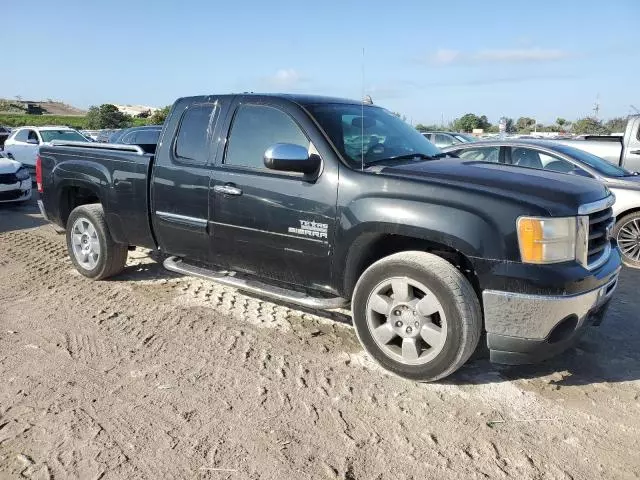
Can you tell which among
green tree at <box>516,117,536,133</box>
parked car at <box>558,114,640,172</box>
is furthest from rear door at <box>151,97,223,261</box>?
green tree at <box>516,117,536,133</box>

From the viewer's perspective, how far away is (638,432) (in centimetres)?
304

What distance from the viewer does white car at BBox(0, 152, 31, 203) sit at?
1058 cm

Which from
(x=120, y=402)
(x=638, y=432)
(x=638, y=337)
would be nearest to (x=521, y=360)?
(x=638, y=432)

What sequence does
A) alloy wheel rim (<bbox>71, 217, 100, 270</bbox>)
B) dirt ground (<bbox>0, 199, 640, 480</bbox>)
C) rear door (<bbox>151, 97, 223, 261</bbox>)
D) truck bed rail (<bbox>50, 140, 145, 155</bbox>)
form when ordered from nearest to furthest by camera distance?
1. dirt ground (<bbox>0, 199, 640, 480</bbox>)
2. rear door (<bbox>151, 97, 223, 261</bbox>)
3. truck bed rail (<bbox>50, 140, 145, 155</bbox>)
4. alloy wheel rim (<bbox>71, 217, 100, 270</bbox>)

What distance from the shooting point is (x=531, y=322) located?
126 inches

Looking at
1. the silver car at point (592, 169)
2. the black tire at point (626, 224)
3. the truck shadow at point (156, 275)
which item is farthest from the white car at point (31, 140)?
the black tire at point (626, 224)

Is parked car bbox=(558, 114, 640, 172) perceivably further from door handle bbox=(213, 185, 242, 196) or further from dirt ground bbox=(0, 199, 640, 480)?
door handle bbox=(213, 185, 242, 196)

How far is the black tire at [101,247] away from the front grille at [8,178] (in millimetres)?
5929

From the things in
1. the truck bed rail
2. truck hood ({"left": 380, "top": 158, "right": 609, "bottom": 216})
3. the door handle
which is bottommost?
the door handle

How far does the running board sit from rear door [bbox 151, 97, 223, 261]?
0.13 meters

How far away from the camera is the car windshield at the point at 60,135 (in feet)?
52.6

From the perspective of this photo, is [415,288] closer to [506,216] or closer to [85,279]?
[506,216]

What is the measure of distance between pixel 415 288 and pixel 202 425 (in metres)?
1.56

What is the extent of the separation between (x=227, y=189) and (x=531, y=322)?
2.45 m
